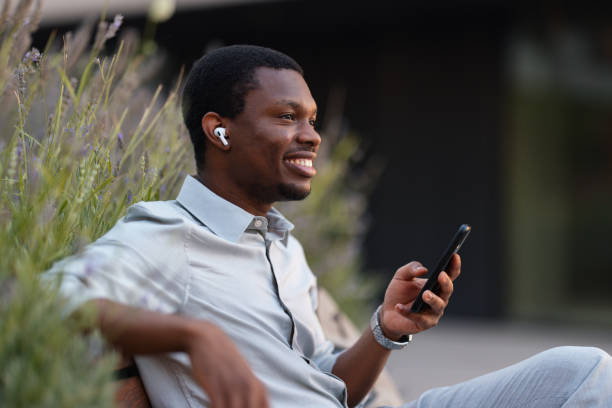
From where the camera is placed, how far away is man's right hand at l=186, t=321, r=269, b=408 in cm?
111

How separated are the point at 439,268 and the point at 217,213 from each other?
0.56 m

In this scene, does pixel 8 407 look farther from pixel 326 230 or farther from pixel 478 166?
pixel 478 166

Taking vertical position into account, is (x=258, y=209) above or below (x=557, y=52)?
below

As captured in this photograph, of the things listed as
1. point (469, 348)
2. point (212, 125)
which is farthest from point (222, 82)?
point (469, 348)

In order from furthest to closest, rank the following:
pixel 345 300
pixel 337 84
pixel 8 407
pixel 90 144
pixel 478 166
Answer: pixel 337 84, pixel 478 166, pixel 345 300, pixel 90 144, pixel 8 407

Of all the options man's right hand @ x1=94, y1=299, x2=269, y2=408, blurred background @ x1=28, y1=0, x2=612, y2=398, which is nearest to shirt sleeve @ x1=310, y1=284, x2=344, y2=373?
man's right hand @ x1=94, y1=299, x2=269, y2=408

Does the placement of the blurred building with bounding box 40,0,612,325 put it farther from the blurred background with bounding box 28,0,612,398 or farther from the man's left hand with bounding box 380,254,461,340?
the man's left hand with bounding box 380,254,461,340

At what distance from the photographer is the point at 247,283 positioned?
1.54m

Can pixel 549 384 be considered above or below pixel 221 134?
below

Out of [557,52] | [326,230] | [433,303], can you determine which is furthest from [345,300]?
[557,52]

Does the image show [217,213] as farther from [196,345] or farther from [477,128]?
[477,128]

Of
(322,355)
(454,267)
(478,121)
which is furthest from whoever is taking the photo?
(478,121)

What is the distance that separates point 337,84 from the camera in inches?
321

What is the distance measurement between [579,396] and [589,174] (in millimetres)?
5816
